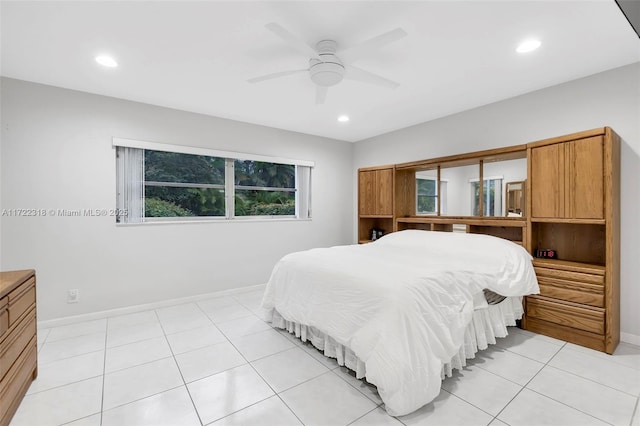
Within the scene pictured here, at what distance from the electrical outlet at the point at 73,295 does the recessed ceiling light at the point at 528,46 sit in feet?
16.0

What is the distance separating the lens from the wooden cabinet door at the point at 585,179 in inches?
97.0

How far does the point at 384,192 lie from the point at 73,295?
4161 mm

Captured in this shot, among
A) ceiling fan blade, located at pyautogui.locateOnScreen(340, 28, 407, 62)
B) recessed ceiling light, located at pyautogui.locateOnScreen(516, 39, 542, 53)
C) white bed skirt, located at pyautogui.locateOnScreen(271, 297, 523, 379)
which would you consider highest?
recessed ceiling light, located at pyautogui.locateOnScreen(516, 39, 542, 53)

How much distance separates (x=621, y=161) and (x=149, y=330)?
4.86 metres

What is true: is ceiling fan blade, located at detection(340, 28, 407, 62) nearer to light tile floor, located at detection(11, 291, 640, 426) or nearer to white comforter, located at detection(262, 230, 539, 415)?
white comforter, located at detection(262, 230, 539, 415)

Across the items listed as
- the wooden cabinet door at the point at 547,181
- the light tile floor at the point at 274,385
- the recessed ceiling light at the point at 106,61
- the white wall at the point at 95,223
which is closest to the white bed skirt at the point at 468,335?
the light tile floor at the point at 274,385

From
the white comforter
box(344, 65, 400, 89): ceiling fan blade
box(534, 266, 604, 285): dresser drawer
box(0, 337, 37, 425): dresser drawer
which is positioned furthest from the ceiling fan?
box(0, 337, 37, 425): dresser drawer

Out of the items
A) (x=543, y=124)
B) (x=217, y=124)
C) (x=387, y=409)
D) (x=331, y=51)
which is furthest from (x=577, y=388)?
(x=217, y=124)

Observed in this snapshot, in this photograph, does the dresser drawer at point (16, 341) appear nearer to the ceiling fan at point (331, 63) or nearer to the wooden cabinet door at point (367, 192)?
the ceiling fan at point (331, 63)

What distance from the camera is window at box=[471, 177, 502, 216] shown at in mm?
3439

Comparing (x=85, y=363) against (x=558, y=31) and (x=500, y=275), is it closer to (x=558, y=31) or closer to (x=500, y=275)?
(x=500, y=275)

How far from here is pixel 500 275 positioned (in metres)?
2.54

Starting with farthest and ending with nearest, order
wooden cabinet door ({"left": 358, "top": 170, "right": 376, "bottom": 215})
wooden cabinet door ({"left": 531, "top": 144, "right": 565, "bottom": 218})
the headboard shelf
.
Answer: wooden cabinet door ({"left": 358, "top": 170, "right": 376, "bottom": 215}), the headboard shelf, wooden cabinet door ({"left": 531, "top": 144, "right": 565, "bottom": 218})

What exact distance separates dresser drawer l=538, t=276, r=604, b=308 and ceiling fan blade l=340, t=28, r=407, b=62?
2.61 m
